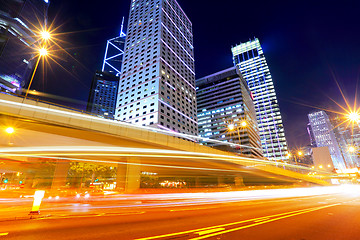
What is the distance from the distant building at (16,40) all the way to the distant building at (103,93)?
5669 centimetres

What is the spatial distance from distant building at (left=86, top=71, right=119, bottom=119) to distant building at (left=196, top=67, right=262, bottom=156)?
3396 inches

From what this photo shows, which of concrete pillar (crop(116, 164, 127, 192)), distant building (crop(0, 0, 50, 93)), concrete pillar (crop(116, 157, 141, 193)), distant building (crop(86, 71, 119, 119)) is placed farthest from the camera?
distant building (crop(86, 71, 119, 119))

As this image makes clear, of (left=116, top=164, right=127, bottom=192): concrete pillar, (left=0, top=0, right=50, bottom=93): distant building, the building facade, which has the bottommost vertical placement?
(left=116, top=164, right=127, bottom=192): concrete pillar

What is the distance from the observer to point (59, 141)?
22203mm

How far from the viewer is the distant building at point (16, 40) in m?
89.8

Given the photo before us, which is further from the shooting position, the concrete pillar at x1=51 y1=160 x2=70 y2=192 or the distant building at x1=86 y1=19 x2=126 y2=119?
the distant building at x1=86 y1=19 x2=126 y2=119

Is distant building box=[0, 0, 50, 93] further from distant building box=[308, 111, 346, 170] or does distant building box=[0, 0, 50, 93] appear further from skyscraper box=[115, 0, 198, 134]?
distant building box=[308, 111, 346, 170]

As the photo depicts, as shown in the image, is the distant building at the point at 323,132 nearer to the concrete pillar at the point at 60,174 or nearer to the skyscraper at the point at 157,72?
the skyscraper at the point at 157,72

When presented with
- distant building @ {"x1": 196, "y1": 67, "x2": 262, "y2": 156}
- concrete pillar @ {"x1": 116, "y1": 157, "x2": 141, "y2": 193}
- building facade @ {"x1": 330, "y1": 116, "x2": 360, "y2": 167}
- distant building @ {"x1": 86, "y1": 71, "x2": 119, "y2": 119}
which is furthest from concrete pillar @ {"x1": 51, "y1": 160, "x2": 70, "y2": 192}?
building facade @ {"x1": 330, "y1": 116, "x2": 360, "y2": 167}

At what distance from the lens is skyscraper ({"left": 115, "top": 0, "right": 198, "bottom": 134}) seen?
73.9m

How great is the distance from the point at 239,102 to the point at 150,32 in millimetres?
77605

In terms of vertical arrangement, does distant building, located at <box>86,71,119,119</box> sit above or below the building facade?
above

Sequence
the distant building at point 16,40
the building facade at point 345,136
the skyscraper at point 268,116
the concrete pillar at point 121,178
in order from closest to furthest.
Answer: the concrete pillar at point 121,178 < the distant building at point 16,40 < the skyscraper at point 268,116 < the building facade at point 345,136

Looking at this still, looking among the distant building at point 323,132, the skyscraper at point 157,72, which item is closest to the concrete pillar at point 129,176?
the skyscraper at point 157,72
